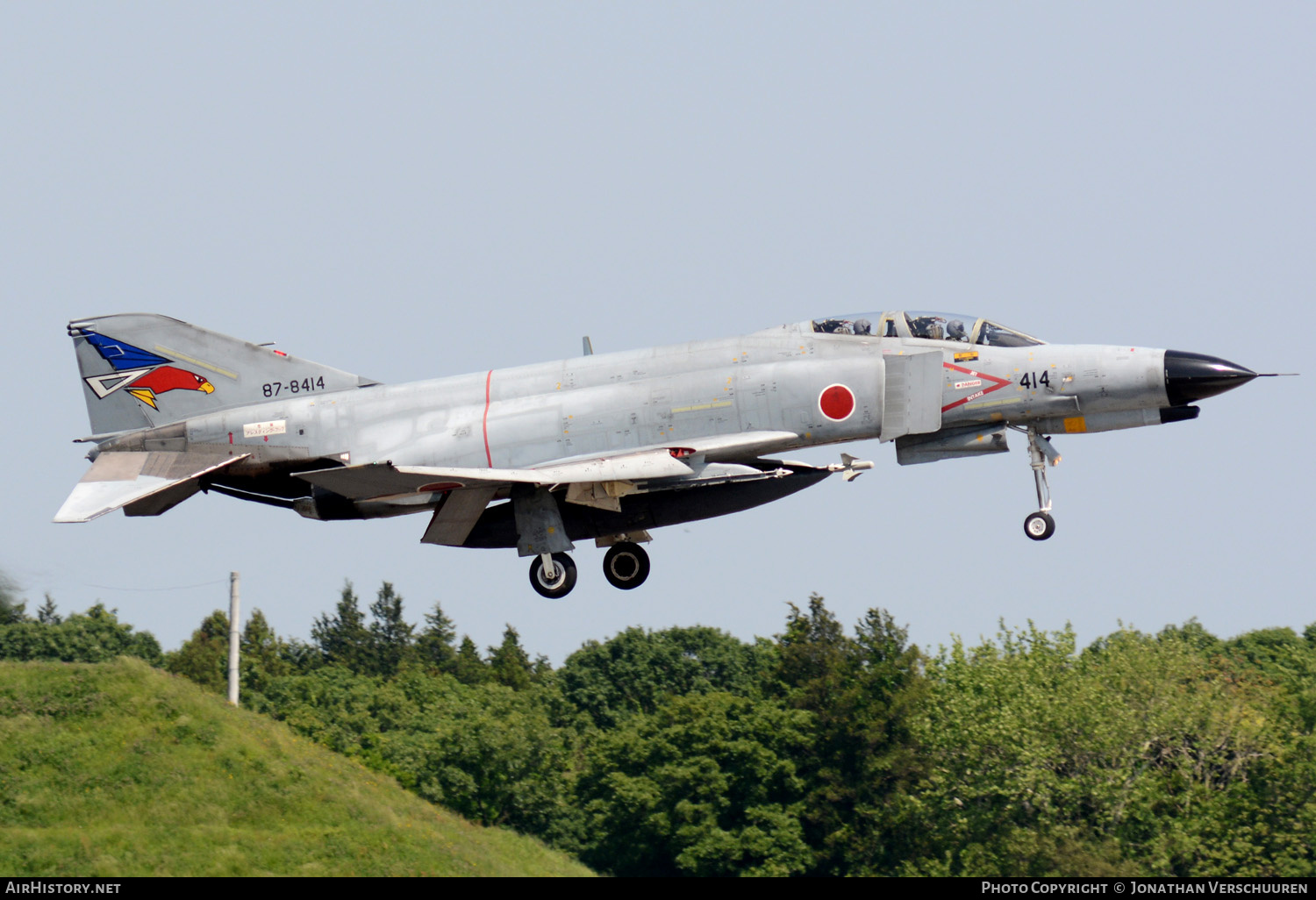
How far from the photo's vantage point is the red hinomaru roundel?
20.4 metres

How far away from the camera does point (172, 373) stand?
22.9 meters

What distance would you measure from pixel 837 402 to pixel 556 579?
179 inches

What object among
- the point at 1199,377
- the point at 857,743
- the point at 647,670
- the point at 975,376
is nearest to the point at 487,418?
the point at 975,376

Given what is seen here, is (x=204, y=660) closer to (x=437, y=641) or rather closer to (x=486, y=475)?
(x=437, y=641)

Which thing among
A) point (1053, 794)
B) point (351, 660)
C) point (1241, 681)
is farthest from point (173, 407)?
point (351, 660)

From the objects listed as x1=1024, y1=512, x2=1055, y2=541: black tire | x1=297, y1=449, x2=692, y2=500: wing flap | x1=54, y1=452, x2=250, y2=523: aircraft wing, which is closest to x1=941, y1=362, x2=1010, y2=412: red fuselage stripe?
x1=1024, y1=512, x2=1055, y2=541: black tire

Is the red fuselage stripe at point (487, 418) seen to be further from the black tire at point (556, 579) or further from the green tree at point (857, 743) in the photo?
the green tree at point (857, 743)

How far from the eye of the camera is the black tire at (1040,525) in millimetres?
20422

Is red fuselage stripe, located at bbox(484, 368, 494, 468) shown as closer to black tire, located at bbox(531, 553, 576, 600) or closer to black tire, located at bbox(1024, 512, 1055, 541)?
black tire, located at bbox(531, 553, 576, 600)

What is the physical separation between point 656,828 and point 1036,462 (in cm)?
3267

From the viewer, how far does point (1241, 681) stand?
52.6 m

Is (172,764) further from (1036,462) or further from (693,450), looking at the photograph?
(1036,462)

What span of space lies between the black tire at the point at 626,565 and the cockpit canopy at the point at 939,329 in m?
→ 4.40

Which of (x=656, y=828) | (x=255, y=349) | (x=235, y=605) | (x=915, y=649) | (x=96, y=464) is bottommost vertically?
(x=656, y=828)
